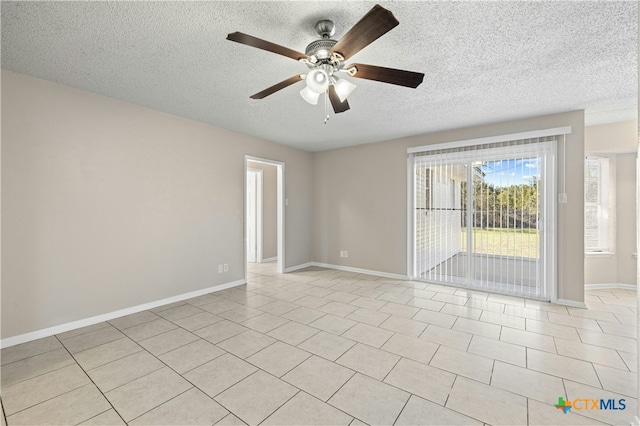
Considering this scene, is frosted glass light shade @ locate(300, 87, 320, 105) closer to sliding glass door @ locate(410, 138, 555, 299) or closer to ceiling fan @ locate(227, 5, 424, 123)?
ceiling fan @ locate(227, 5, 424, 123)

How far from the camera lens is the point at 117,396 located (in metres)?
1.86

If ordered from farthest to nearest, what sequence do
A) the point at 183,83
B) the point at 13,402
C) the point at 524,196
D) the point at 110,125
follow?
the point at 524,196
the point at 110,125
the point at 183,83
the point at 13,402

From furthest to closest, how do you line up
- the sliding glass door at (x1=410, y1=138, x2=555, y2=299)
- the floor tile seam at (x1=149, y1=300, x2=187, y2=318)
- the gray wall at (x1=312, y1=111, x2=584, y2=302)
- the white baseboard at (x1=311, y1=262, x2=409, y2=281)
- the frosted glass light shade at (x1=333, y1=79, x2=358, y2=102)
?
the white baseboard at (x1=311, y1=262, x2=409, y2=281), the sliding glass door at (x1=410, y1=138, x2=555, y2=299), the gray wall at (x1=312, y1=111, x2=584, y2=302), the floor tile seam at (x1=149, y1=300, x2=187, y2=318), the frosted glass light shade at (x1=333, y1=79, x2=358, y2=102)

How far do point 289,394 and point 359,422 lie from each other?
512 mm

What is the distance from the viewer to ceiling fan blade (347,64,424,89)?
1811 millimetres

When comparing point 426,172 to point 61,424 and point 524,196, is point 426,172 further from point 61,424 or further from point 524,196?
point 61,424

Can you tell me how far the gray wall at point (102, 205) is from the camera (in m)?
2.57

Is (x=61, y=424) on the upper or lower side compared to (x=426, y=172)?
lower

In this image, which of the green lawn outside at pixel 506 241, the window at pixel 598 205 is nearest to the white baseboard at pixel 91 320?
the green lawn outside at pixel 506 241

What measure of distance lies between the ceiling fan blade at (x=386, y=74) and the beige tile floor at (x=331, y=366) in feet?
7.13

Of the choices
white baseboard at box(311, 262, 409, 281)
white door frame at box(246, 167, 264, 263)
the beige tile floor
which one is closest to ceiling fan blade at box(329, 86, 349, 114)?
the beige tile floor

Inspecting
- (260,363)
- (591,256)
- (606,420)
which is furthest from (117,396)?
(591,256)

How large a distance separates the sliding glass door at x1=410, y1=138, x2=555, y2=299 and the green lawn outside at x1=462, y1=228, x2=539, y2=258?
0.4 inches

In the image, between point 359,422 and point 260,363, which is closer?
point 359,422
